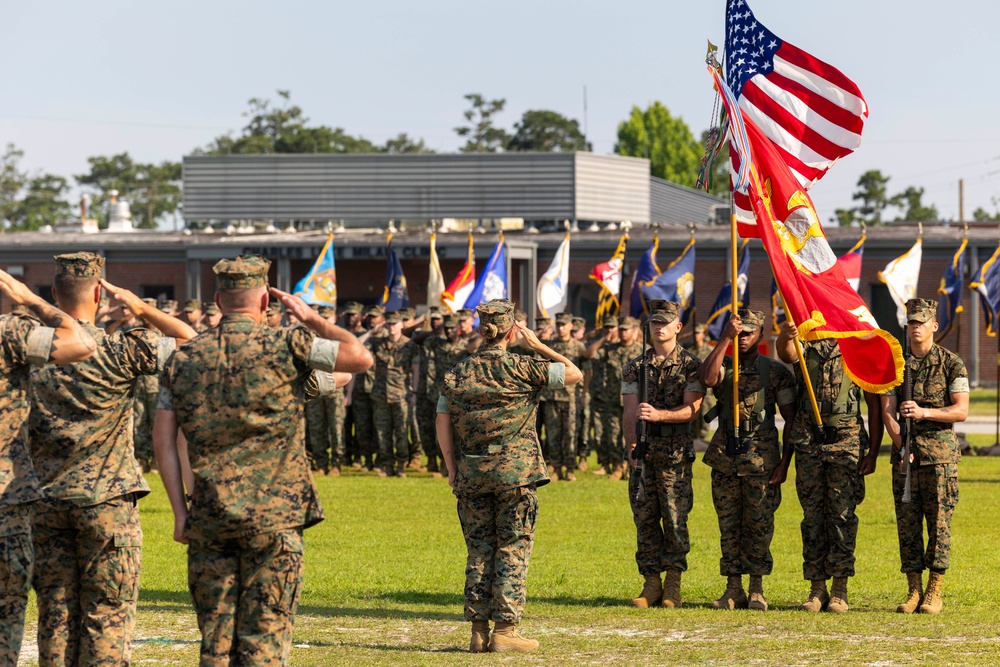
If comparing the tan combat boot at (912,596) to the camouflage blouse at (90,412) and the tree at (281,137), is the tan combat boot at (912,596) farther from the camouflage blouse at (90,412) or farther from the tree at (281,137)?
the tree at (281,137)

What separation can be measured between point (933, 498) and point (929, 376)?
0.88 m

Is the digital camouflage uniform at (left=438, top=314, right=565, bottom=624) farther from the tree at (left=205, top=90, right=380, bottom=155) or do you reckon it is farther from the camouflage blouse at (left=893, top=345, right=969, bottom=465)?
the tree at (left=205, top=90, right=380, bottom=155)

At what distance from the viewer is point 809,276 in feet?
36.7

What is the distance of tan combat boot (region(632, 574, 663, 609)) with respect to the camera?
36.7 feet

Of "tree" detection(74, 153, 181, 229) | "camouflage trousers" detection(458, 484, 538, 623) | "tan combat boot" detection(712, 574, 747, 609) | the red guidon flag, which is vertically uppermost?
"tree" detection(74, 153, 181, 229)

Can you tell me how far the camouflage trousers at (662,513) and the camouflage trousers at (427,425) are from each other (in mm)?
11290

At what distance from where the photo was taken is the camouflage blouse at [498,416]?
9359 millimetres

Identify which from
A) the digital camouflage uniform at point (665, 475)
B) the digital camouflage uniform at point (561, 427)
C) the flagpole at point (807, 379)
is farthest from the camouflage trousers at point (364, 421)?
the flagpole at point (807, 379)

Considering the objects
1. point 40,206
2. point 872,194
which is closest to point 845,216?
point 872,194

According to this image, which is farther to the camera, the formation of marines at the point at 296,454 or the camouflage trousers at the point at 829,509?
the camouflage trousers at the point at 829,509

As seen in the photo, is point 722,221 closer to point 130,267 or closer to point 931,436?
point 130,267

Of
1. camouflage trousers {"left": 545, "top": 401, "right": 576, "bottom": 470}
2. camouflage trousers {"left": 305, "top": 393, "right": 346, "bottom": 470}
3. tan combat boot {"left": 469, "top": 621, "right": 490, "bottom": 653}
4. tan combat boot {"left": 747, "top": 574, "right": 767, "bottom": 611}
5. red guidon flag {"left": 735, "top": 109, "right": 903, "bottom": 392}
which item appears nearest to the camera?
tan combat boot {"left": 469, "top": 621, "right": 490, "bottom": 653}

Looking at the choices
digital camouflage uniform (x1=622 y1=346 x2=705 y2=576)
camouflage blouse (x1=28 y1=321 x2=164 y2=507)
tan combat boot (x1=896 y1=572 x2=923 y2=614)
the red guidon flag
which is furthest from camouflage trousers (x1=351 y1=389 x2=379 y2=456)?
camouflage blouse (x1=28 y1=321 x2=164 y2=507)

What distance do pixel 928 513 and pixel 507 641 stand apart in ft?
11.2
